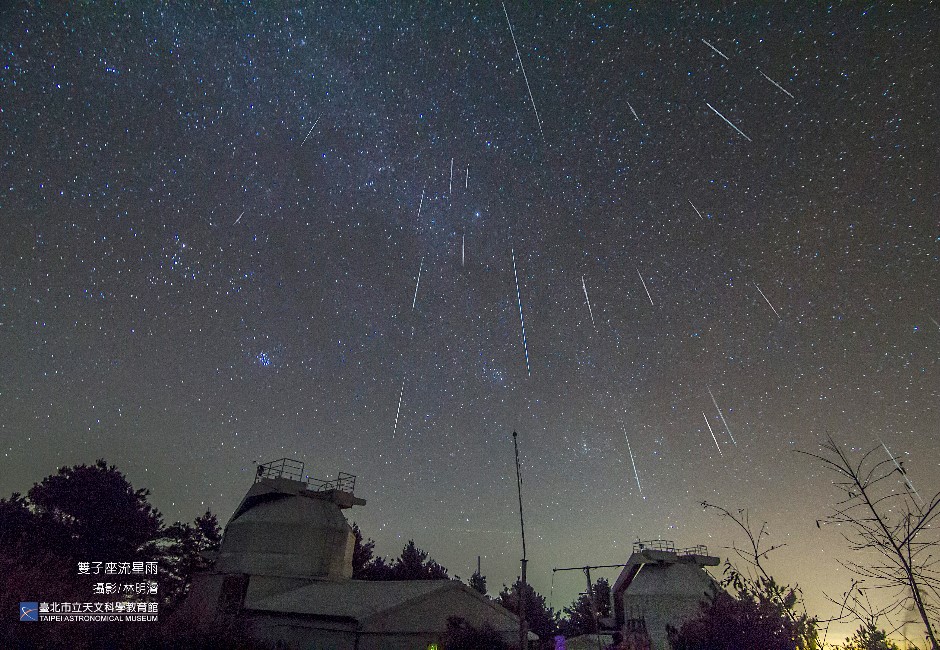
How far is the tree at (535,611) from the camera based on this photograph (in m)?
50.9

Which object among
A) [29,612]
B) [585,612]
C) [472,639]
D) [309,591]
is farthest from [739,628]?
[585,612]

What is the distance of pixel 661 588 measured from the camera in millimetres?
39562

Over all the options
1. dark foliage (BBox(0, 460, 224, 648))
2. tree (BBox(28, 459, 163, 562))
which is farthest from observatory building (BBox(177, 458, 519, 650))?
tree (BBox(28, 459, 163, 562))

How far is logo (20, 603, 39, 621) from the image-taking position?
16.3 m

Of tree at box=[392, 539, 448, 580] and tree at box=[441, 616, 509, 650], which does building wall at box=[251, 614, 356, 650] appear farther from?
tree at box=[392, 539, 448, 580]

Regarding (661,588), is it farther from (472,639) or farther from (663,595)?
(472,639)

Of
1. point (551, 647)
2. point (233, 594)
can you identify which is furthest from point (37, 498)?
point (551, 647)

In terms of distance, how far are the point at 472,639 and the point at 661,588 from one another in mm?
22652

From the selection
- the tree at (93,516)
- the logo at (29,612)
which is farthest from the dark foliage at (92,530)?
the logo at (29,612)

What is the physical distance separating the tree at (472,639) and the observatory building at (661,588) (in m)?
17.6

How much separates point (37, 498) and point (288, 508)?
67.2ft

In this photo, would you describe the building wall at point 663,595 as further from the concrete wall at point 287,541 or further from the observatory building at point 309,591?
the concrete wall at point 287,541

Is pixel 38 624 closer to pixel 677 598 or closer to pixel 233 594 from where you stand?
pixel 233 594

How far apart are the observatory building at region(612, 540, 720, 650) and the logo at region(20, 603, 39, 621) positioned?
33925mm
